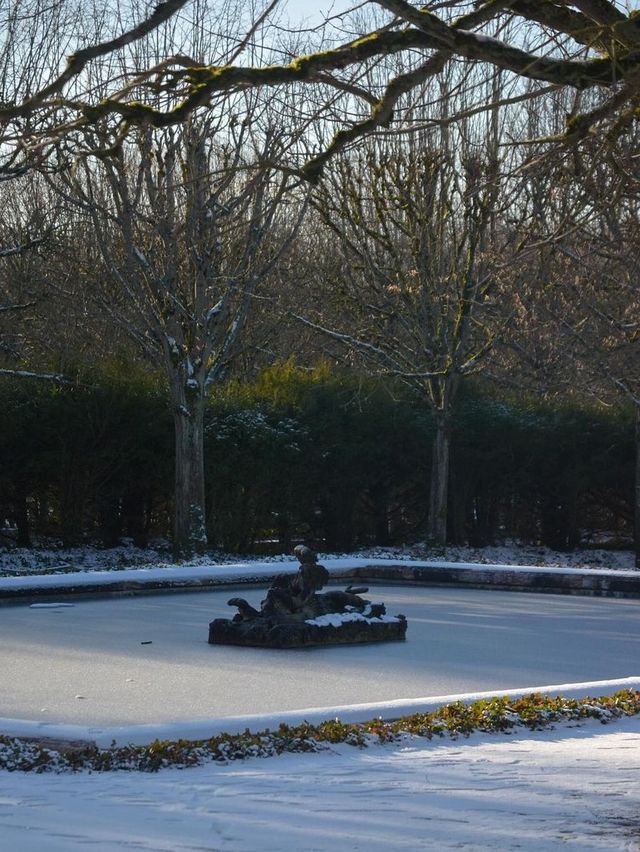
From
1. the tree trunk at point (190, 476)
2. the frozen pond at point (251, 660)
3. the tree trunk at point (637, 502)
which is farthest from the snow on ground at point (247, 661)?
the tree trunk at point (637, 502)

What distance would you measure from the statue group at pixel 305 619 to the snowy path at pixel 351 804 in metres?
4.25

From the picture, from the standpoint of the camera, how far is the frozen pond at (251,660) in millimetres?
8070

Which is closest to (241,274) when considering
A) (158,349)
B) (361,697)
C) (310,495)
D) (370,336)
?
(158,349)

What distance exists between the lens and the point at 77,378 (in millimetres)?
19719

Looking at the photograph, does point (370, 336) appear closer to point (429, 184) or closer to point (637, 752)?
point (429, 184)

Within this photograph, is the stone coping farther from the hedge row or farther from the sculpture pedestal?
the hedge row

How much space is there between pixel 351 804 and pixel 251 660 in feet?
15.7

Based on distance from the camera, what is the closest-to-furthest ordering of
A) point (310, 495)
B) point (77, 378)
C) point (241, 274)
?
point (241, 274)
point (77, 378)
point (310, 495)

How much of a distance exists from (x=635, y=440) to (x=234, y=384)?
6920 mm

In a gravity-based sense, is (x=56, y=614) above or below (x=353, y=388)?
below

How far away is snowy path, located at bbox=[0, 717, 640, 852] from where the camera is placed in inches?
183

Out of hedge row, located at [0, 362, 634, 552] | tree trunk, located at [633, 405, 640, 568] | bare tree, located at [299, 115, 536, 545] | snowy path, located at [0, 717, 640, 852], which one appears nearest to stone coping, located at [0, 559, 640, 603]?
bare tree, located at [299, 115, 536, 545]

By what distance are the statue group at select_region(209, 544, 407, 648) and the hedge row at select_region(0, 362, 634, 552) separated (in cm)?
903

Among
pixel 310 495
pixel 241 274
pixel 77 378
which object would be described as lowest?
pixel 310 495
